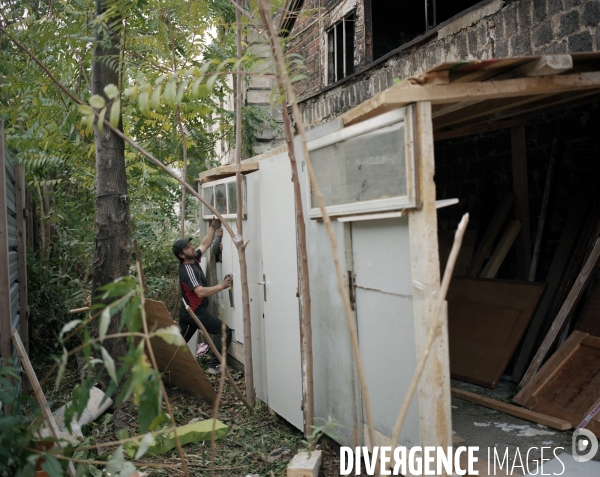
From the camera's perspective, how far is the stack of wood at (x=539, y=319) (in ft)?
18.2

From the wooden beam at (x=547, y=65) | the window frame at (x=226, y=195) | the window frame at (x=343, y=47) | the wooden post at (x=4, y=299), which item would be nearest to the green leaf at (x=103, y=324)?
the wooden post at (x=4, y=299)

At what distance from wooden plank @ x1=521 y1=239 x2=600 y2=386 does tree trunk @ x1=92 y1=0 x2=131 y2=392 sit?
4117 millimetres

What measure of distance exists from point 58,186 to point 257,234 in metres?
4.06

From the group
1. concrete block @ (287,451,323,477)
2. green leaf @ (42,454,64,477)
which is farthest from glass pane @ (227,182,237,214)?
green leaf @ (42,454,64,477)

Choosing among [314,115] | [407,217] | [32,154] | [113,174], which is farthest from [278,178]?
[314,115]

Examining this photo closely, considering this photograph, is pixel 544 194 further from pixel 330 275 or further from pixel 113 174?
pixel 113 174

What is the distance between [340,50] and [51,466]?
27.0 feet

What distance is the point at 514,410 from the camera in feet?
18.4

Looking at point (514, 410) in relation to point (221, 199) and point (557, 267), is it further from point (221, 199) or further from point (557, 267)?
point (221, 199)

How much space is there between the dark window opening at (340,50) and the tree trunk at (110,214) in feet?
14.4

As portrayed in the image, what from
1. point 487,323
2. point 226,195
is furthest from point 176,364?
point 487,323

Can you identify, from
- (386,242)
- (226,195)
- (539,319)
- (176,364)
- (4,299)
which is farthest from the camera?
(226,195)

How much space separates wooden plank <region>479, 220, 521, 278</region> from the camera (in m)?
7.07

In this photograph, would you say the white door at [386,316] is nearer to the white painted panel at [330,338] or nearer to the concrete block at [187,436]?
the white painted panel at [330,338]
